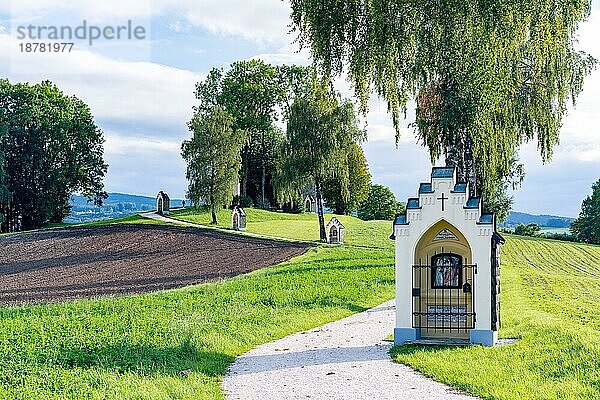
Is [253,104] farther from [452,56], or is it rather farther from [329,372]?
[329,372]

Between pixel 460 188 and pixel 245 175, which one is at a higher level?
pixel 245 175

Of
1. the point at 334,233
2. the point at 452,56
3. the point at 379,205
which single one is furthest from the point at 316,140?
the point at 379,205

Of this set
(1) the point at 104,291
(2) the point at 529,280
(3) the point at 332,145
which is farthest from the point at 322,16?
(3) the point at 332,145

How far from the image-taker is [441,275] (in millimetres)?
13094

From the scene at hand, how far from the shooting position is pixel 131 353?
33.0ft

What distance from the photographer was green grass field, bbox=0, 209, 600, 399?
8484mm

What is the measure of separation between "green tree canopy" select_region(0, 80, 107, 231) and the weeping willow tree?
43859mm

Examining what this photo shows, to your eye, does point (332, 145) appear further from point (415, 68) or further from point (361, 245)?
point (415, 68)

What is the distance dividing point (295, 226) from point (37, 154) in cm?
2228

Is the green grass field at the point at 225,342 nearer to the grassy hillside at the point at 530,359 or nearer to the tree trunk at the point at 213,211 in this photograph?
the grassy hillside at the point at 530,359

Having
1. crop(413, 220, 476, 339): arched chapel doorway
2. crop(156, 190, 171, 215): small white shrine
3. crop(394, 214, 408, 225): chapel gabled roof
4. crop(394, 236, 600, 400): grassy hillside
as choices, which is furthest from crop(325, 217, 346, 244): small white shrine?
crop(394, 214, 408, 225): chapel gabled roof

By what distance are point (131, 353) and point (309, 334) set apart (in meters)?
4.57

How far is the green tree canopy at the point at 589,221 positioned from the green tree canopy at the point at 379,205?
57.3 ft

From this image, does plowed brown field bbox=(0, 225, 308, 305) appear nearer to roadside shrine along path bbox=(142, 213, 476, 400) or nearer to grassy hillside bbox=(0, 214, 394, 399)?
grassy hillside bbox=(0, 214, 394, 399)
